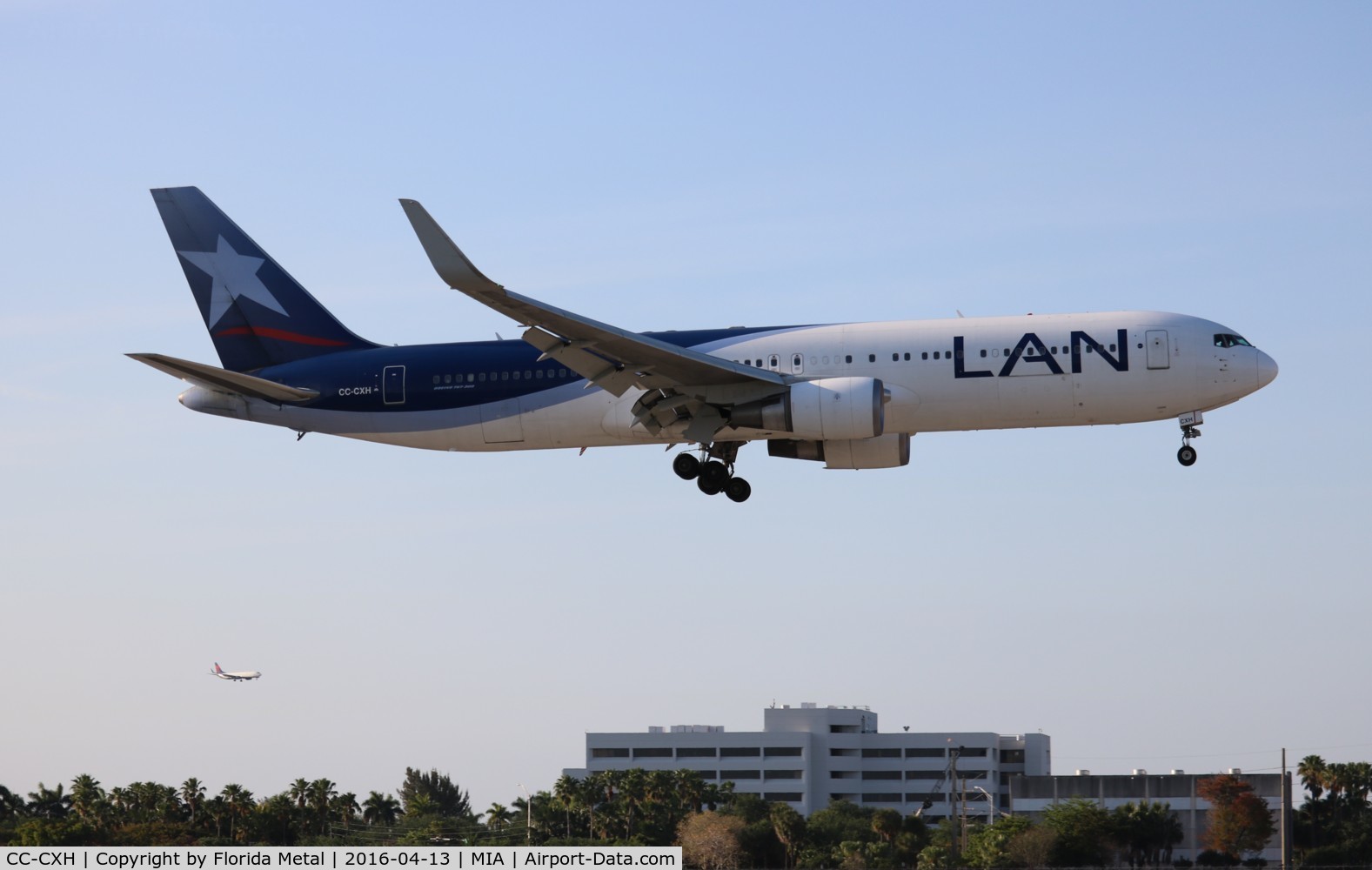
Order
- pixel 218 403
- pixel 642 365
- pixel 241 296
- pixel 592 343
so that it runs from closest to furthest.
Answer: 1. pixel 592 343
2. pixel 642 365
3. pixel 218 403
4. pixel 241 296

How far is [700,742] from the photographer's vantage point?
140250 millimetres

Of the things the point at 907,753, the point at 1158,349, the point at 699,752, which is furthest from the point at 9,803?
the point at 1158,349

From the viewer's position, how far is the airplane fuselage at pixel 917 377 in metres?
40.9

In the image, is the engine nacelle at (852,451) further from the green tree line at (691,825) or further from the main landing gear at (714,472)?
the green tree line at (691,825)

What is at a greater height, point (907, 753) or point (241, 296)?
point (241, 296)

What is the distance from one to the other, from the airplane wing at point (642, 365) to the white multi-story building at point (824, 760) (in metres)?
100

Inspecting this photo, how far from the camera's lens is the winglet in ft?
114

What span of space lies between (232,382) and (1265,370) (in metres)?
26.8

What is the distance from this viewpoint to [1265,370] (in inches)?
1631

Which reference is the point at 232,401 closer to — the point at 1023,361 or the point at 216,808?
the point at 1023,361

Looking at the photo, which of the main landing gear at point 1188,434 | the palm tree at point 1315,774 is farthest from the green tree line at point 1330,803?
the main landing gear at point 1188,434

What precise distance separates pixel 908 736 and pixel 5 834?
75.3 metres

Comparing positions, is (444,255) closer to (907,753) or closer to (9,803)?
(9,803)
